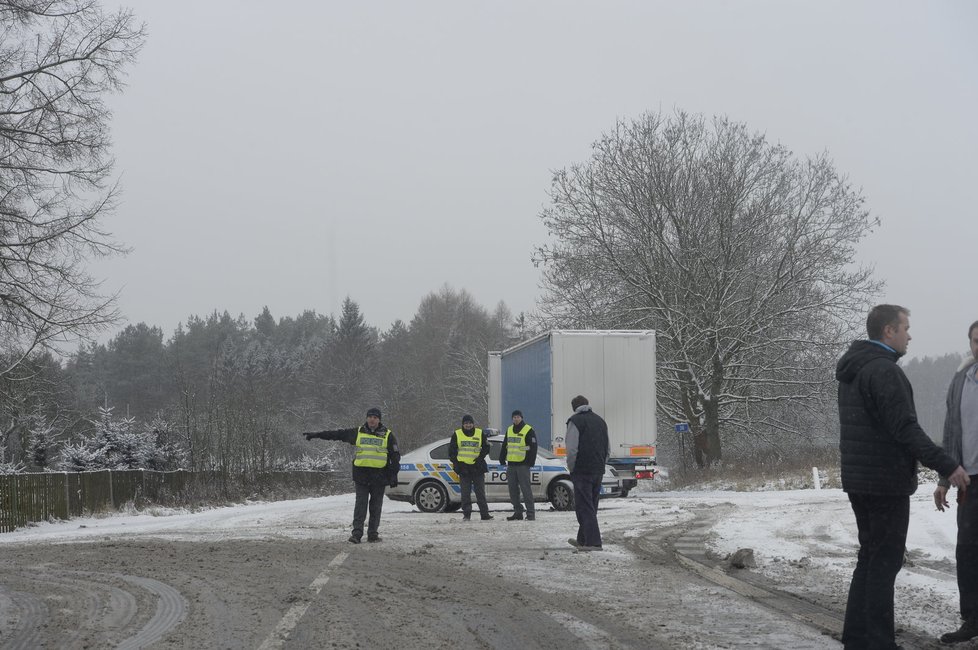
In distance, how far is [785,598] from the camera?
8.29m

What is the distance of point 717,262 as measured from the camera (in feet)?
115

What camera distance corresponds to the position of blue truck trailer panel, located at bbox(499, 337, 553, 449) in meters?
24.3

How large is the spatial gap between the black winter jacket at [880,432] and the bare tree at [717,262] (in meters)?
28.8

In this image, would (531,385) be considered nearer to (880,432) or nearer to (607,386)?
(607,386)

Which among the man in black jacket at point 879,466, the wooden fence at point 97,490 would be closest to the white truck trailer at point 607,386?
the wooden fence at point 97,490

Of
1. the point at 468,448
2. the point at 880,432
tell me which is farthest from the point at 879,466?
the point at 468,448

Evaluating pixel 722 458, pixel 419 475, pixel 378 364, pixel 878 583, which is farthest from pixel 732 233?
pixel 378 364

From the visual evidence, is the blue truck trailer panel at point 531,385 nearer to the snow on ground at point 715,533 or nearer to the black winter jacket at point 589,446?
the snow on ground at point 715,533

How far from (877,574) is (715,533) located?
8.29m

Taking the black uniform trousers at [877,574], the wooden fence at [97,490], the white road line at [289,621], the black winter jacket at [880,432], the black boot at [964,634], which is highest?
the black winter jacket at [880,432]

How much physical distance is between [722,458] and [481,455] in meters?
20.0

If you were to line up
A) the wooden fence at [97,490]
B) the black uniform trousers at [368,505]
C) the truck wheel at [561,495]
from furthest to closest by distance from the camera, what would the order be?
the truck wheel at [561,495] → the wooden fence at [97,490] → the black uniform trousers at [368,505]

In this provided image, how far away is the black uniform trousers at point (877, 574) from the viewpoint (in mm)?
5824

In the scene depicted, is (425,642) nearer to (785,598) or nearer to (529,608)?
(529,608)
